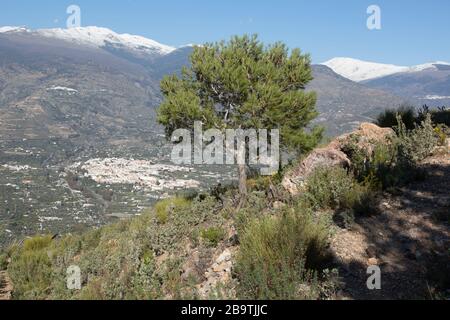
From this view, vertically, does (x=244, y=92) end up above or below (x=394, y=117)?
above

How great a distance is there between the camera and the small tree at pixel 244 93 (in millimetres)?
16531

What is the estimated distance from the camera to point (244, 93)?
16.8 metres

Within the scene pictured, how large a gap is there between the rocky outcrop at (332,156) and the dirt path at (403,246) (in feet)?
8.51

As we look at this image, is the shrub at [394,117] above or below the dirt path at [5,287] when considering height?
above

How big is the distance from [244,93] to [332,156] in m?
6.09

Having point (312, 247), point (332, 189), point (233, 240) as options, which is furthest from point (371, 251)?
point (233, 240)

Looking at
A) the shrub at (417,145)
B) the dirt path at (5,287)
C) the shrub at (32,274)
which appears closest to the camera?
the shrub at (32,274)

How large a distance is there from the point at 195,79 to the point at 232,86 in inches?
111

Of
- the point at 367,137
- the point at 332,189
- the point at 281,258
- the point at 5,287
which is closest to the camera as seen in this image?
the point at 281,258

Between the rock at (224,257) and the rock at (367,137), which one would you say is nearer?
the rock at (224,257)

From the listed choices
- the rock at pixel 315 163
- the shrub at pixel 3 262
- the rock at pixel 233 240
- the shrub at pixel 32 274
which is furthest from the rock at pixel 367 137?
the shrub at pixel 3 262

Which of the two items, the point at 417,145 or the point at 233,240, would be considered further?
the point at 417,145

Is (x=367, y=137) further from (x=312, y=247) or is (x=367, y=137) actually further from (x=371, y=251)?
(x=312, y=247)

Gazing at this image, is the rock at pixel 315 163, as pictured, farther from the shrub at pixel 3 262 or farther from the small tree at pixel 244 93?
the shrub at pixel 3 262
